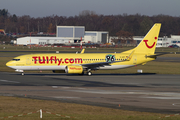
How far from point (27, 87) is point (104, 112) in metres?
15.3

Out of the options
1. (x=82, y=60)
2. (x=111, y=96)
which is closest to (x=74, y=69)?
(x=82, y=60)

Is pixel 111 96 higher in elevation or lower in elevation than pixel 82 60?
lower

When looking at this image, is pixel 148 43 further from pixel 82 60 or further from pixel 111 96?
pixel 111 96

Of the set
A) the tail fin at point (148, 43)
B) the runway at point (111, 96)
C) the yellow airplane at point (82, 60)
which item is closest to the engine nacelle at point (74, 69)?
the yellow airplane at point (82, 60)

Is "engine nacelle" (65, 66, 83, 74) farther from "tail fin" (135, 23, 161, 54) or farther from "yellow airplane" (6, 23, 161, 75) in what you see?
"tail fin" (135, 23, 161, 54)

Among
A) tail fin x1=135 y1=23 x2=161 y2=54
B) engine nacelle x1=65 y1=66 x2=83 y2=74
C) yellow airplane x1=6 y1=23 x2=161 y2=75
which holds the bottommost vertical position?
engine nacelle x1=65 y1=66 x2=83 y2=74

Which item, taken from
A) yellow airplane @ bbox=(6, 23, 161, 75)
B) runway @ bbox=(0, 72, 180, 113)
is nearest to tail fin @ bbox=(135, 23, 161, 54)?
yellow airplane @ bbox=(6, 23, 161, 75)

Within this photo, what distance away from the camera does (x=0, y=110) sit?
2052cm

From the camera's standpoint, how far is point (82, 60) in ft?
153

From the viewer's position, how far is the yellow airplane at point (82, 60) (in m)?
45.0

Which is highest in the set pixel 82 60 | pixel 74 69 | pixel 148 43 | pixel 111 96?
pixel 148 43

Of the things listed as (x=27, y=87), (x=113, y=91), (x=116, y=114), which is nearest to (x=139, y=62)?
(x=113, y=91)

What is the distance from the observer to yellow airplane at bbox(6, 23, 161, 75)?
45.0 m

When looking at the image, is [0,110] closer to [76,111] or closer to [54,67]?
[76,111]
